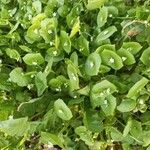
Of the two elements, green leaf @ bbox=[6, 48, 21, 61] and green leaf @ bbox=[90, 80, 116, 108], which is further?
green leaf @ bbox=[6, 48, 21, 61]

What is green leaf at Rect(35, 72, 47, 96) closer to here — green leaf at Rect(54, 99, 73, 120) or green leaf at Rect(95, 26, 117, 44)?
green leaf at Rect(54, 99, 73, 120)

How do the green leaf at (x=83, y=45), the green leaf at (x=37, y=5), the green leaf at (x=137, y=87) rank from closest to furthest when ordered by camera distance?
the green leaf at (x=137, y=87), the green leaf at (x=83, y=45), the green leaf at (x=37, y=5)

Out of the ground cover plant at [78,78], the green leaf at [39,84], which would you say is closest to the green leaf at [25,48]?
the ground cover plant at [78,78]

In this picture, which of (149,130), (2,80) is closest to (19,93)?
(2,80)

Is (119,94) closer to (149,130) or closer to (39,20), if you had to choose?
(149,130)

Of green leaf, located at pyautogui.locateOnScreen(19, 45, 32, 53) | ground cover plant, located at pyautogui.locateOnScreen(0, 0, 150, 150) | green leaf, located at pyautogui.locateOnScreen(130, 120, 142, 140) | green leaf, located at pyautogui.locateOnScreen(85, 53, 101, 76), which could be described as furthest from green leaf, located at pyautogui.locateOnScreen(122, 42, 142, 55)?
green leaf, located at pyautogui.locateOnScreen(19, 45, 32, 53)

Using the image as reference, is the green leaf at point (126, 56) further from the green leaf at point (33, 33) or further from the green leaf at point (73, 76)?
the green leaf at point (33, 33)

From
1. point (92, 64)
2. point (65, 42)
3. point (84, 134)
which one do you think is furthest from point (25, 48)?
point (84, 134)

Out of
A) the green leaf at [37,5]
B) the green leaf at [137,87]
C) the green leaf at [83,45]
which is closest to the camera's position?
the green leaf at [137,87]
